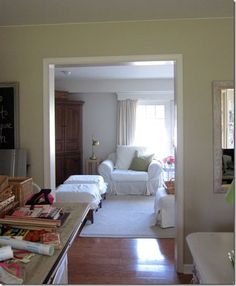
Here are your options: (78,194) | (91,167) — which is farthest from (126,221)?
(91,167)

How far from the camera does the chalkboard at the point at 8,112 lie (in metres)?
1.90

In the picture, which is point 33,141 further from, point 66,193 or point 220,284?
point 220,284

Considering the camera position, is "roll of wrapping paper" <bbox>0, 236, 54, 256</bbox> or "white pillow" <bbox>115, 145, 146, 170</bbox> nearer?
"roll of wrapping paper" <bbox>0, 236, 54, 256</bbox>

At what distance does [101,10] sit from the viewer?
168cm

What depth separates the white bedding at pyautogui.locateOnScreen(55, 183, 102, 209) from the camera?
2.89 meters

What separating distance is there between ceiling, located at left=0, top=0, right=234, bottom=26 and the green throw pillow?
2.74 meters

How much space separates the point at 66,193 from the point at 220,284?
2.28 m

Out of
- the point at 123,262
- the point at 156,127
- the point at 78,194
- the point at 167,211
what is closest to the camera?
the point at 123,262

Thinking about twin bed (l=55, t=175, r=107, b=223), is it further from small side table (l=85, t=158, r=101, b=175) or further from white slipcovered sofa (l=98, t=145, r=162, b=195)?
small side table (l=85, t=158, r=101, b=175)

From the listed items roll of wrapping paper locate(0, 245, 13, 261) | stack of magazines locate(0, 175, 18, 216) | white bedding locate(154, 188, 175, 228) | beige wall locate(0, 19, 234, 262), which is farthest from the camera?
white bedding locate(154, 188, 175, 228)

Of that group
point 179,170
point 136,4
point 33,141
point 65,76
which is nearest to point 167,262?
point 179,170

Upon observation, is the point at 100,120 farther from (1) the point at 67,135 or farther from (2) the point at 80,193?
(2) the point at 80,193

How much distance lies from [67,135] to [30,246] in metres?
3.86

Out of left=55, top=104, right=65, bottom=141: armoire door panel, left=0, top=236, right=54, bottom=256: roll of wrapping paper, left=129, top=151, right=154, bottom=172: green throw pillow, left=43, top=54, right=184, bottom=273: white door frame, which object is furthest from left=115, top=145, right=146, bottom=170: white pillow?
left=0, top=236, right=54, bottom=256: roll of wrapping paper
